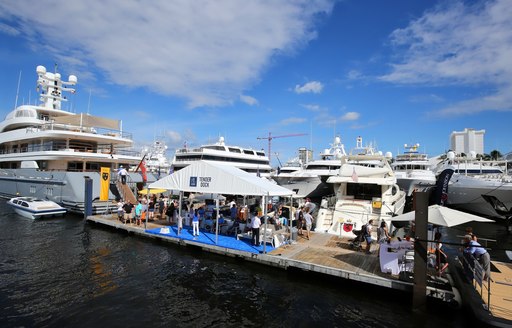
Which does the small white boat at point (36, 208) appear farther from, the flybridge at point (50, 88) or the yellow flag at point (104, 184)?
the flybridge at point (50, 88)

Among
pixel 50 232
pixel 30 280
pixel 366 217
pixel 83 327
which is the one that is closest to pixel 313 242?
pixel 366 217

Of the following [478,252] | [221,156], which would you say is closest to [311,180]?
[221,156]

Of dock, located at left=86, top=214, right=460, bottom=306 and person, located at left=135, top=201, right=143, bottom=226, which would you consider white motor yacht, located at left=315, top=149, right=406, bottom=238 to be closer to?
dock, located at left=86, top=214, right=460, bottom=306

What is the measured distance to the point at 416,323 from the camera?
771cm

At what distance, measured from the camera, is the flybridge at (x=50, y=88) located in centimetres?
3272

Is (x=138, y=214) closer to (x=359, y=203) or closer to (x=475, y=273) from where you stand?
(x=359, y=203)

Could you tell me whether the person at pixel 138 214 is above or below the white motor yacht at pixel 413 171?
below

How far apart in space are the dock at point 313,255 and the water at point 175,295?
0.46 metres

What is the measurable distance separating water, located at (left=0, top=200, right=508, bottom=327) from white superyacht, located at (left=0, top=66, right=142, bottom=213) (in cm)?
1041

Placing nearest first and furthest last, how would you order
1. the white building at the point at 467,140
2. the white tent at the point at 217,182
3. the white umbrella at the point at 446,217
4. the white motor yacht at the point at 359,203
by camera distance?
1. the white umbrella at the point at 446,217
2. the white tent at the point at 217,182
3. the white motor yacht at the point at 359,203
4. the white building at the point at 467,140

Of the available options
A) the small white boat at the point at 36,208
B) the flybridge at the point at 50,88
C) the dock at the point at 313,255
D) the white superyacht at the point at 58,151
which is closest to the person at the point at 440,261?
the dock at the point at 313,255

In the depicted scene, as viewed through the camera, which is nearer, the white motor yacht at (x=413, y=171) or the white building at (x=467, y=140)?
the white motor yacht at (x=413, y=171)

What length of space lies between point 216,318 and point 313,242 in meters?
6.74

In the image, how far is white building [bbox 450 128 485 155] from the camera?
283ft
